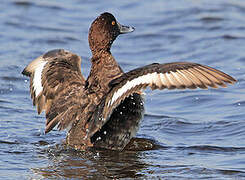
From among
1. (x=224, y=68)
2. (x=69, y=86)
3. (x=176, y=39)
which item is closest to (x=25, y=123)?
(x=69, y=86)

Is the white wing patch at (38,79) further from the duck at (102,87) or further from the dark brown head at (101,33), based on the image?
the dark brown head at (101,33)

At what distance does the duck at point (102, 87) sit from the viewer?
18.3ft

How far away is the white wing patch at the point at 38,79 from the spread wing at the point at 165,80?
1.24m

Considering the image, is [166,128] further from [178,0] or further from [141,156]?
[178,0]

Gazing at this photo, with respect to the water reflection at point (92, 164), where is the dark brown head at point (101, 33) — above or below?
above

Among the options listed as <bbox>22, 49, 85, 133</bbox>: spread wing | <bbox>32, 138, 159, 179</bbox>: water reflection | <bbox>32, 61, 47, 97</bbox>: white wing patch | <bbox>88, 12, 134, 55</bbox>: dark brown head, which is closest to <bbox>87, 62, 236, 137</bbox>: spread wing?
<bbox>32, 138, 159, 179</bbox>: water reflection

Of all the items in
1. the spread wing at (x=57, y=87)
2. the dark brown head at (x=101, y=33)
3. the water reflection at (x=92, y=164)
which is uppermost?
the dark brown head at (x=101, y=33)

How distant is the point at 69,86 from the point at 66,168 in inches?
43.6

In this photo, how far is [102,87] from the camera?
646 cm

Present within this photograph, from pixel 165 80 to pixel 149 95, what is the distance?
3368mm

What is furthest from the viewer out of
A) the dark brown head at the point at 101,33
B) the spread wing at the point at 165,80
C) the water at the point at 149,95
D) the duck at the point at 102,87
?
the dark brown head at the point at 101,33

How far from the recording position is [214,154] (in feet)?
21.2

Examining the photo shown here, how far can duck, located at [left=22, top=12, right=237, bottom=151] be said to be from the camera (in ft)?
18.3

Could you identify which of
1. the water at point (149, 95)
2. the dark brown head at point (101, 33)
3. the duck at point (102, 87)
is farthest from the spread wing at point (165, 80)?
the dark brown head at point (101, 33)
